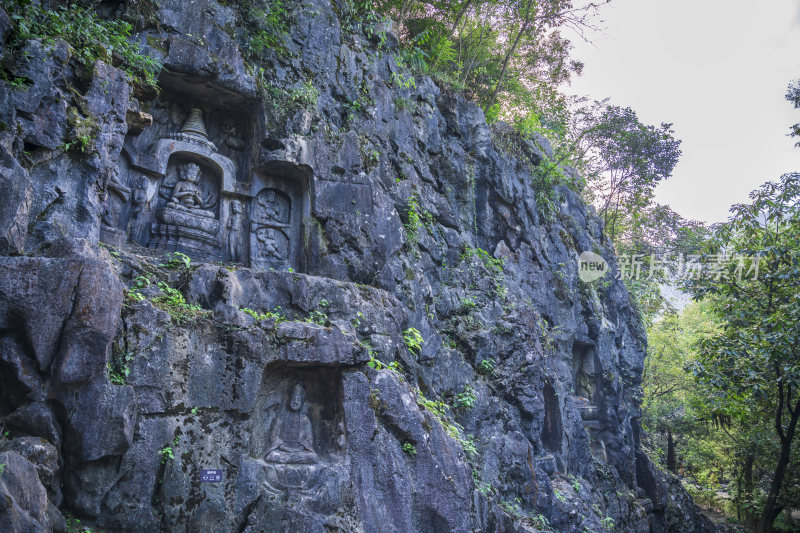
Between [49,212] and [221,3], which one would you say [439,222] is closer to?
[221,3]

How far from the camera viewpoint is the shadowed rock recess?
5.99 meters

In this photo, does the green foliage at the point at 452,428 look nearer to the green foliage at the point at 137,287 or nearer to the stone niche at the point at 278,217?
the stone niche at the point at 278,217

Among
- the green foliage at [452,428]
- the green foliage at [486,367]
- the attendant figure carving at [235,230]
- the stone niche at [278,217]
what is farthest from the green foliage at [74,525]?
the green foliage at [486,367]

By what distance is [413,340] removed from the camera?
33.1 ft

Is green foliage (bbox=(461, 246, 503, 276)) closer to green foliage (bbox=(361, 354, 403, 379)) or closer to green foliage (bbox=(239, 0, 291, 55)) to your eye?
green foliage (bbox=(361, 354, 403, 379))

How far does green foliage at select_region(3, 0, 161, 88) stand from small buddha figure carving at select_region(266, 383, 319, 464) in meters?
5.90

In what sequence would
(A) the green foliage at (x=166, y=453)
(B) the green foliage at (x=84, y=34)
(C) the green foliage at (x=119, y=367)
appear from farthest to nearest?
(B) the green foliage at (x=84, y=34)
(A) the green foliage at (x=166, y=453)
(C) the green foliage at (x=119, y=367)

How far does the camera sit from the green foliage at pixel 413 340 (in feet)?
32.9

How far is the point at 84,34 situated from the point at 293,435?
6.87 meters

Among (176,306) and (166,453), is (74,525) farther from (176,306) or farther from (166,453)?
(176,306)

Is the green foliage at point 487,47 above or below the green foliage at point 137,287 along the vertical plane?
above

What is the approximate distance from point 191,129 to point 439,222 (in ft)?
19.4

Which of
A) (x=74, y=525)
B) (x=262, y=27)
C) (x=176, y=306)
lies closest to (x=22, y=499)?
(x=74, y=525)

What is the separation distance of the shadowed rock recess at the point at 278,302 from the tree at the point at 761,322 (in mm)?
3804
